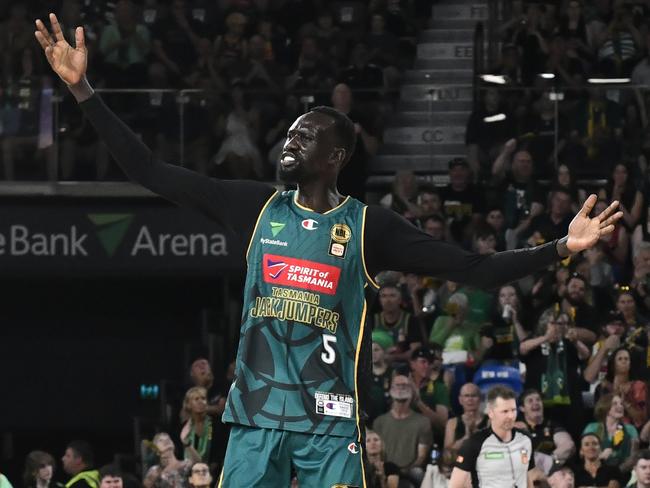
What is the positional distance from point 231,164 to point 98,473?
3718mm

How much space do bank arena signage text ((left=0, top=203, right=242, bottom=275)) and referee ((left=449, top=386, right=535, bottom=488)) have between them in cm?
579

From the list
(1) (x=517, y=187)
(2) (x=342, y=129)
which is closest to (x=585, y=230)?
(2) (x=342, y=129)

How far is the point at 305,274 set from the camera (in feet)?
20.5

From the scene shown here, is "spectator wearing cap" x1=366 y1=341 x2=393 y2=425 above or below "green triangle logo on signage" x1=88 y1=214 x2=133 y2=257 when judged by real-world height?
below

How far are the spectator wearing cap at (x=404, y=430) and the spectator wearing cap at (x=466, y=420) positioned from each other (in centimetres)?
19

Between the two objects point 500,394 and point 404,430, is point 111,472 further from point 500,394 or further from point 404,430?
point 500,394

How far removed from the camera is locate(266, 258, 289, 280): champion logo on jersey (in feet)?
20.5

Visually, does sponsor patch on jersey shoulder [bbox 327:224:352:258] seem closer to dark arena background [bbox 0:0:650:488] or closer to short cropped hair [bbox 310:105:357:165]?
short cropped hair [bbox 310:105:357:165]

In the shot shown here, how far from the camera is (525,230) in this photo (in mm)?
16344

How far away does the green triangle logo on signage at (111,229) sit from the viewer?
16.9 metres

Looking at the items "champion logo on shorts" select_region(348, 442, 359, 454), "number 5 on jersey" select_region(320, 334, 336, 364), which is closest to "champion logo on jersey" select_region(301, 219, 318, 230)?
"number 5 on jersey" select_region(320, 334, 336, 364)

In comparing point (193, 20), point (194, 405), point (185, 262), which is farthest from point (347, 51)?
point (194, 405)

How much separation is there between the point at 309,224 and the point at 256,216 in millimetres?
205

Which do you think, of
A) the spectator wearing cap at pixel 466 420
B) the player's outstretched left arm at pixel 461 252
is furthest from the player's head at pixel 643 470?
the player's outstretched left arm at pixel 461 252
